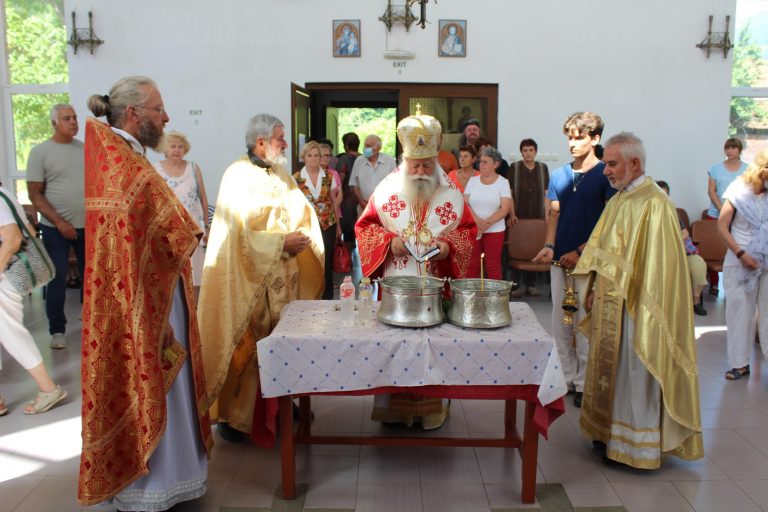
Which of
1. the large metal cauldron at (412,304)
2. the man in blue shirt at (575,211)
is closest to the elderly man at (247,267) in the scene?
the large metal cauldron at (412,304)

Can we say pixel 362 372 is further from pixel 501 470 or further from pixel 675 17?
pixel 675 17

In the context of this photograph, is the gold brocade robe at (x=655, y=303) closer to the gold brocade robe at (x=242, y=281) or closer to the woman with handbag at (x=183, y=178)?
the gold brocade robe at (x=242, y=281)

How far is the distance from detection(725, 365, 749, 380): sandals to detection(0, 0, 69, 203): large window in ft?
30.9

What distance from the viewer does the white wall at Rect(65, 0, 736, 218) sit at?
9.04 meters

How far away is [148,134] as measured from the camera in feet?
9.57

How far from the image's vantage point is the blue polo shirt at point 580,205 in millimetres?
4270

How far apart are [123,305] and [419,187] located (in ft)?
6.00

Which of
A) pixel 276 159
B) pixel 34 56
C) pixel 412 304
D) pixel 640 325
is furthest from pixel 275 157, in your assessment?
pixel 34 56

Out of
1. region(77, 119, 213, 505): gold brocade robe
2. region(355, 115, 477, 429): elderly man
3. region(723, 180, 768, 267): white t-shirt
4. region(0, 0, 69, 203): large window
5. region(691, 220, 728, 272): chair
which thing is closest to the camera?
region(77, 119, 213, 505): gold brocade robe

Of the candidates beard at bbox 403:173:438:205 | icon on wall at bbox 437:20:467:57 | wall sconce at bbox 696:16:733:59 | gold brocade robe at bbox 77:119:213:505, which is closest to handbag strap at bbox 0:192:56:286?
gold brocade robe at bbox 77:119:213:505

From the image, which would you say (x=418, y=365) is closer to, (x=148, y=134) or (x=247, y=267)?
(x=247, y=267)

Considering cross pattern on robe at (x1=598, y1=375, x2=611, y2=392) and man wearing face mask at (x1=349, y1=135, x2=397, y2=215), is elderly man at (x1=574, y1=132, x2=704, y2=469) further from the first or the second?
man wearing face mask at (x1=349, y1=135, x2=397, y2=215)

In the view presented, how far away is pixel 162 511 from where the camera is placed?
2.99 meters

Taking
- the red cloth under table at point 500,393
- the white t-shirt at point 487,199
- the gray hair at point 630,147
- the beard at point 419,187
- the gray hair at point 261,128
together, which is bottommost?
the red cloth under table at point 500,393
